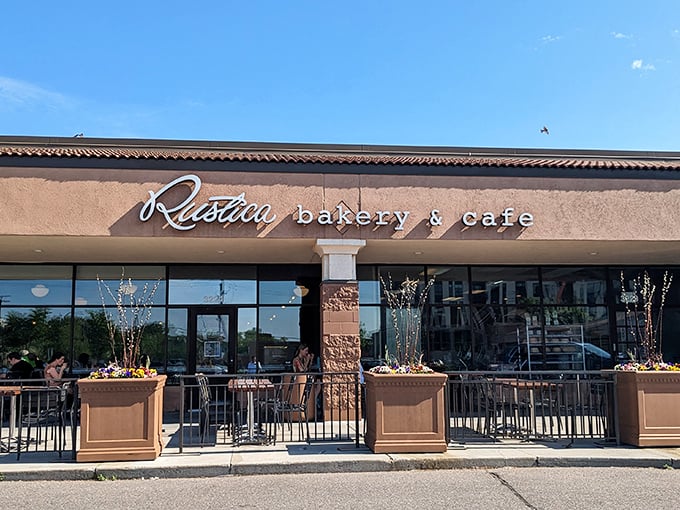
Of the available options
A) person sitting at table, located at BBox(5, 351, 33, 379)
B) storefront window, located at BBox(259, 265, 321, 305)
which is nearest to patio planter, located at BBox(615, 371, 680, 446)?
storefront window, located at BBox(259, 265, 321, 305)

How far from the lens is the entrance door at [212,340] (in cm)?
1652

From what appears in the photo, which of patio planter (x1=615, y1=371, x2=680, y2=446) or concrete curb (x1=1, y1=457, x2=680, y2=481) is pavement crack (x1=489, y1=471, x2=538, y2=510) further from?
patio planter (x1=615, y1=371, x2=680, y2=446)

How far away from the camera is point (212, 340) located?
16641 mm

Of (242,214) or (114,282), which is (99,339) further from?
(242,214)

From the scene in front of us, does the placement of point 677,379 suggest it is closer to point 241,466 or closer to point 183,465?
point 241,466

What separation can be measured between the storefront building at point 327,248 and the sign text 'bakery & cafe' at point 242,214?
33 millimetres

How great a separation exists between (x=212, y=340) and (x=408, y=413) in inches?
323

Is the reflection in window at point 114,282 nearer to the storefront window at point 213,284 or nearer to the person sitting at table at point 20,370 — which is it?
the storefront window at point 213,284

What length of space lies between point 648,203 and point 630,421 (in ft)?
18.0

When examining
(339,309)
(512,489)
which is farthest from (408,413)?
(339,309)

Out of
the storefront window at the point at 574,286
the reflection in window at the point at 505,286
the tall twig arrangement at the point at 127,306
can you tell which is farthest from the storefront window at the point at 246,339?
the storefront window at the point at 574,286

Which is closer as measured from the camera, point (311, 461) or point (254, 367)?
point (311, 461)

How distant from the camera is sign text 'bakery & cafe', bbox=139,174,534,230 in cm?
1269

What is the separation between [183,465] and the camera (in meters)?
8.69
